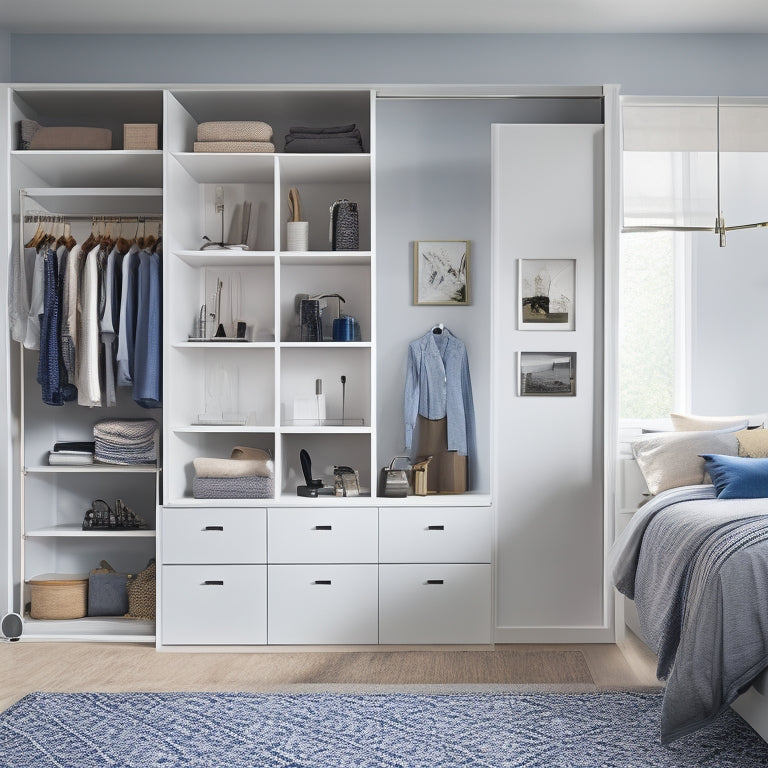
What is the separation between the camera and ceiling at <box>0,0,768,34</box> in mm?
3645

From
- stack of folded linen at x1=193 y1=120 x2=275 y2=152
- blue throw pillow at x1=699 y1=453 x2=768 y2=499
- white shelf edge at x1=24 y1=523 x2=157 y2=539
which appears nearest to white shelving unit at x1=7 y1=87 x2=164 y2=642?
white shelf edge at x1=24 y1=523 x2=157 y2=539

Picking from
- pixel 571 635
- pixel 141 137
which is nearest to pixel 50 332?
pixel 141 137

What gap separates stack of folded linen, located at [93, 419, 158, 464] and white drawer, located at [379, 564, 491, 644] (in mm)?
1304

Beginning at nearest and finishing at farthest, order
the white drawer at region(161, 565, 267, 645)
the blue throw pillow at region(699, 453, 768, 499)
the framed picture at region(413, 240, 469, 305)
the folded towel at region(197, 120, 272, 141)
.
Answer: the blue throw pillow at region(699, 453, 768, 499) → the white drawer at region(161, 565, 267, 645) → the folded towel at region(197, 120, 272, 141) → the framed picture at region(413, 240, 469, 305)

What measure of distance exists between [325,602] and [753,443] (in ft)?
6.70

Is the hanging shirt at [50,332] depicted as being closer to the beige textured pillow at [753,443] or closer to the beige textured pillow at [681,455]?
the beige textured pillow at [681,455]

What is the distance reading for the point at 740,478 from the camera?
316 centimetres

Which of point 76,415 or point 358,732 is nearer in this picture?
point 358,732

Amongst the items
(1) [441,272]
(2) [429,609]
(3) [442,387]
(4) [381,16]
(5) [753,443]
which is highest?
(4) [381,16]

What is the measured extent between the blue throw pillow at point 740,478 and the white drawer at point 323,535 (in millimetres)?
1488

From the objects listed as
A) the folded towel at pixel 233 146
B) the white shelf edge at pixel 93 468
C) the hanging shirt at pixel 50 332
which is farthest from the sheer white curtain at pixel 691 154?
the hanging shirt at pixel 50 332

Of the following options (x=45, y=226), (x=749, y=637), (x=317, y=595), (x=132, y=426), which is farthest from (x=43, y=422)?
(x=749, y=637)

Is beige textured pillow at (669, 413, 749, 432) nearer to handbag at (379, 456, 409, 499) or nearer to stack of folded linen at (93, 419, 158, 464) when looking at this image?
handbag at (379, 456, 409, 499)

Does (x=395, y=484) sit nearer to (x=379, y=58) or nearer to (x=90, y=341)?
(x=90, y=341)
